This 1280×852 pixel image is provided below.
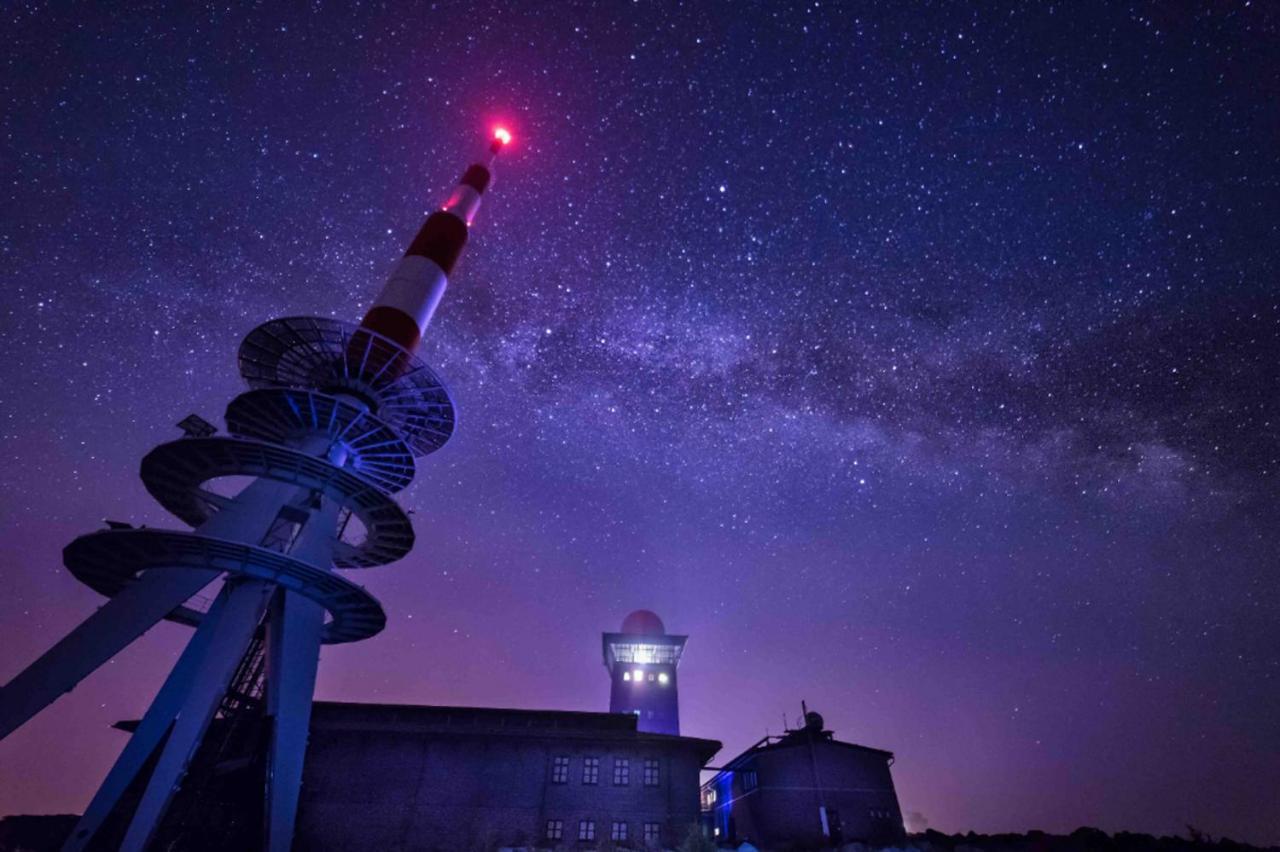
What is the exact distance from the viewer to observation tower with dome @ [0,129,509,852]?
17391 mm

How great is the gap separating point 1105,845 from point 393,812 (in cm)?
3094

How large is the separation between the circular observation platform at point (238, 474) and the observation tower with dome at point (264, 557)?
76mm

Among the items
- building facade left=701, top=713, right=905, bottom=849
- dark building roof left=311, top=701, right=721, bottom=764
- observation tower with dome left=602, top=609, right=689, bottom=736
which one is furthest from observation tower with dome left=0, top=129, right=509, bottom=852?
observation tower with dome left=602, top=609, right=689, bottom=736

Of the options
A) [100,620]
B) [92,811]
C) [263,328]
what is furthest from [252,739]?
[263,328]

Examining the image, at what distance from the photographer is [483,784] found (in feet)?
84.8

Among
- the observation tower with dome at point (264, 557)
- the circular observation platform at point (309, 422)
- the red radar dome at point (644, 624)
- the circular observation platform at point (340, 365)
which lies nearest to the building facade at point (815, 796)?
the red radar dome at point (644, 624)

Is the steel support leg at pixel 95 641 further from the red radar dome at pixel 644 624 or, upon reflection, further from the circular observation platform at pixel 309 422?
the red radar dome at pixel 644 624

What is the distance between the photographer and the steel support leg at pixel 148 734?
16.3 meters

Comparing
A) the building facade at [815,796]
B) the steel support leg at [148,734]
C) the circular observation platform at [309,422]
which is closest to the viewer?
the steel support leg at [148,734]

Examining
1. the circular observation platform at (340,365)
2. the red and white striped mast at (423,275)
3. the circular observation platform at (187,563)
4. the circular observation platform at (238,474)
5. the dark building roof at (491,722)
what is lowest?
the dark building roof at (491,722)

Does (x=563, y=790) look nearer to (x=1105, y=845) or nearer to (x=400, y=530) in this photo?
(x=400, y=530)

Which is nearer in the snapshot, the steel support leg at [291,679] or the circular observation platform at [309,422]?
the steel support leg at [291,679]

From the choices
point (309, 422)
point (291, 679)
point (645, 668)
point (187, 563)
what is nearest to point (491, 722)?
point (291, 679)

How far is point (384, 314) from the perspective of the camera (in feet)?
87.0
